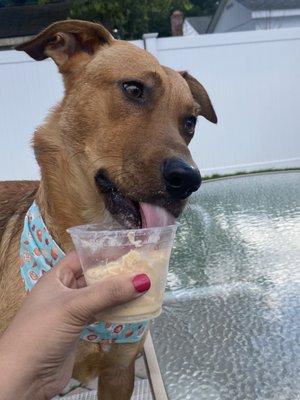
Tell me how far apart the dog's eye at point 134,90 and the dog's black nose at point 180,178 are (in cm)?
46

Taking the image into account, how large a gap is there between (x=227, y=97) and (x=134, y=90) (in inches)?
232

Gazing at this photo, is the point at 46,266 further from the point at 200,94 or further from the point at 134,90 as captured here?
the point at 200,94

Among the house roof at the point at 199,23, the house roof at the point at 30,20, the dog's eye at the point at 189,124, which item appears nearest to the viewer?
the dog's eye at the point at 189,124

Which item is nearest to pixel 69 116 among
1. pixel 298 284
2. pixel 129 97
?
pixel 129 97

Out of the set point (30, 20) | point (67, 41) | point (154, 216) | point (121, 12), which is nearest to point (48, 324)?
point (154, 216)

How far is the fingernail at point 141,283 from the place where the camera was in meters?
1.16

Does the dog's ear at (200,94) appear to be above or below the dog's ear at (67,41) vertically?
below

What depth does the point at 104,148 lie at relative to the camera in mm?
1816

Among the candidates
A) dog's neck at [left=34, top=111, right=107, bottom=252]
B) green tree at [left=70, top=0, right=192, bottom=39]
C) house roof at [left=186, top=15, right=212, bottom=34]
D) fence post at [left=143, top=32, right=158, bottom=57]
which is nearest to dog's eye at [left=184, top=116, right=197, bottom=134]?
dog's neck at [left=34, top=111, right=107, bottom=252]

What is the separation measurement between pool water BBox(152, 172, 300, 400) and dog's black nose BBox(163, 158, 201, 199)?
3.05 ft

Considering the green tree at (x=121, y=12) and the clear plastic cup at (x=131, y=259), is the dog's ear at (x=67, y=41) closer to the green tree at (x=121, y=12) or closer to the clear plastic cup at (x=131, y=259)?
the clear plastic cup at (x=131, y=259)

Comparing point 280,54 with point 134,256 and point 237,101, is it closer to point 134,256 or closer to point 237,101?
point 237,101

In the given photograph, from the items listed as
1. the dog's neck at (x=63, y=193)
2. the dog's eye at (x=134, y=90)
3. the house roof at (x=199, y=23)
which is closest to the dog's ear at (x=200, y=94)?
the dog's eye at (x=134, y=90)

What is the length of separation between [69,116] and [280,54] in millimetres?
6382
